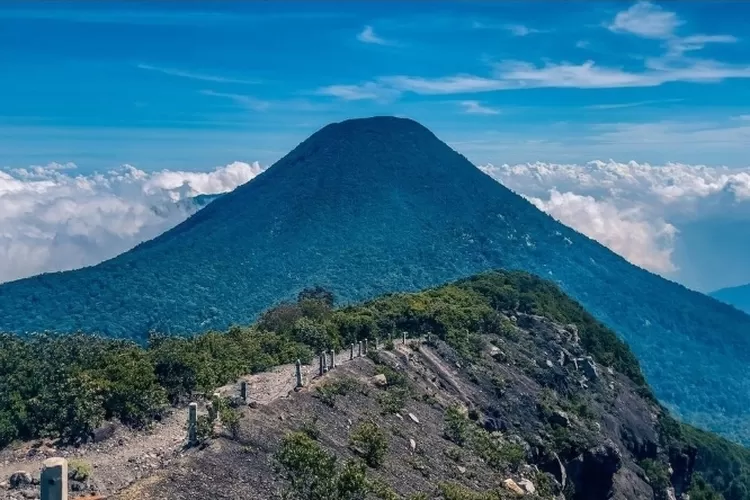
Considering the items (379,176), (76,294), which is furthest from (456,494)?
(379,176)

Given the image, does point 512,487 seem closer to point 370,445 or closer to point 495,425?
point 370,445

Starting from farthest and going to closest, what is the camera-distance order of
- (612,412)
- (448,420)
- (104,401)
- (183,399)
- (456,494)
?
(612,412), (448,420), (183,399), (104,401), (456,494)

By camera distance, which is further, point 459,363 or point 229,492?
point 459,363

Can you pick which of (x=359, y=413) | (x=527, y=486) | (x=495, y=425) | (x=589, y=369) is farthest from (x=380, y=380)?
(x=589, y=369)

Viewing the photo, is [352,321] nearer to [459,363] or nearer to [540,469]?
[459,363]

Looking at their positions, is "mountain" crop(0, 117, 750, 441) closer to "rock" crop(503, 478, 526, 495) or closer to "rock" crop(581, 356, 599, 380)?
"rock" crop(581, 356, 599, 380)

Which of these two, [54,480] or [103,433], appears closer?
[54,480]

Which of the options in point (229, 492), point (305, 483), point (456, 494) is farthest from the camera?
point (456, 494)

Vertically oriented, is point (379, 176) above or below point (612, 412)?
above

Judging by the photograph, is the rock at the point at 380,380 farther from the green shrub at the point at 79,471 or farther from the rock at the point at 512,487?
the green shrub at the point at 79,471
